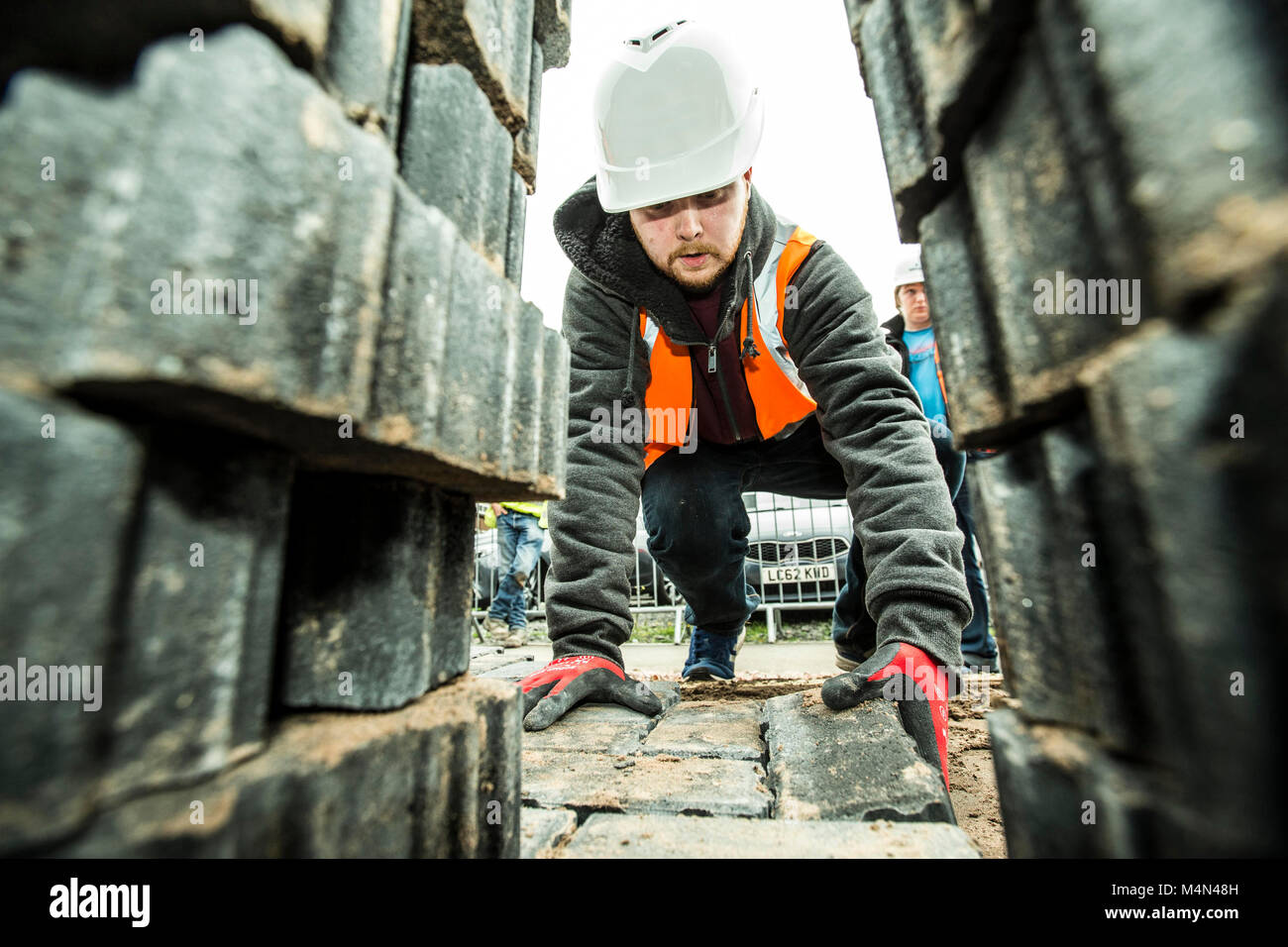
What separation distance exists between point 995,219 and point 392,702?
102cm

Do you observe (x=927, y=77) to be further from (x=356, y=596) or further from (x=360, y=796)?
(x=360, y=796)

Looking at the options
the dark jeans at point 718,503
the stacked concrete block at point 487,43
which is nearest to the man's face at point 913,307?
the dark jeans at point 718,503

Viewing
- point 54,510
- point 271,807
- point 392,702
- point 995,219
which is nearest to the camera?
point 54,510

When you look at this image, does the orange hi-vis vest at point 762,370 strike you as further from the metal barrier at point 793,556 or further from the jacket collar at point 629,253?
the metal barrier at point 793,556

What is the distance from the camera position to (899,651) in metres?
1.84

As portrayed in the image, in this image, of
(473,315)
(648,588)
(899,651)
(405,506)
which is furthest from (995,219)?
(648,588)

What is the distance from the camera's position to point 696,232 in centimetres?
235

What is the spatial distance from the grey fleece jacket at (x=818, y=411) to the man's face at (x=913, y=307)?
2.41 meters

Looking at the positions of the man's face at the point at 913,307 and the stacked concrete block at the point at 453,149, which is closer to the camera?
the stacked concrete block at the point at 453,149

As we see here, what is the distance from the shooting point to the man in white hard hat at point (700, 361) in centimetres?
204

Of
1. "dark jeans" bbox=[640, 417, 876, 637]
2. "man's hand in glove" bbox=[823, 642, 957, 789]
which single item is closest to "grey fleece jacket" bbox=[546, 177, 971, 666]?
"man's hand in glove" bbox=[823, 642, 957, 789]

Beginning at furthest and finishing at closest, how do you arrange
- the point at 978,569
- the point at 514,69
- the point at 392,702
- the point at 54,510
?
1. the point at 978,569
2. the point at 514,69
3. the point at 392,702
4. the point at 54,510

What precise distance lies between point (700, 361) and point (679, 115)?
103 centimetres

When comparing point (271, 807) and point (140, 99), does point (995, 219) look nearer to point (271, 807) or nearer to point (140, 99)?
point (140, 99)
